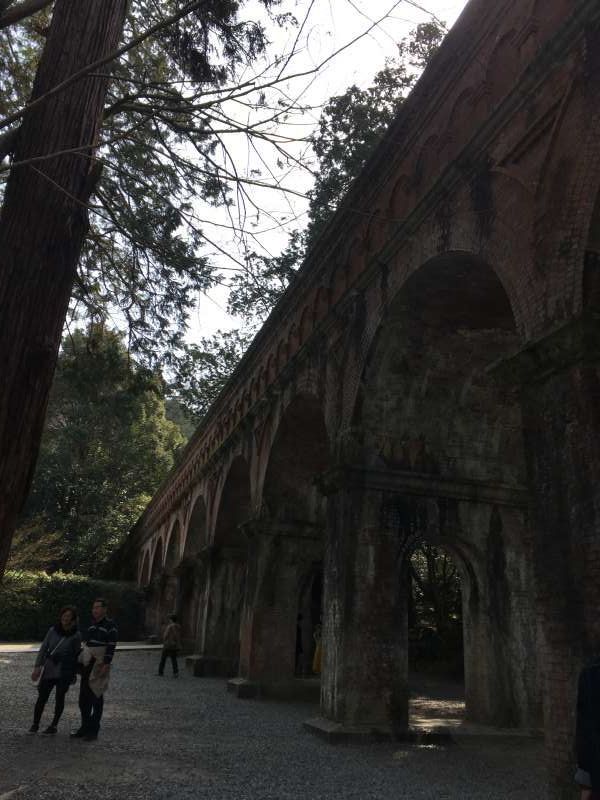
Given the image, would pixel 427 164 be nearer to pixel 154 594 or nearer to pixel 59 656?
pixel 59 656

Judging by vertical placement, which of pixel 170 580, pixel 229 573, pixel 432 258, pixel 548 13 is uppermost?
pixel 548 13

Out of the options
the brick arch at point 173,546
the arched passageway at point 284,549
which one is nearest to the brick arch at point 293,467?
the arched passageway at point 284,549

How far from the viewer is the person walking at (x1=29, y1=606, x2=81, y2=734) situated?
265 inches

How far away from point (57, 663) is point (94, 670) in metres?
0.42

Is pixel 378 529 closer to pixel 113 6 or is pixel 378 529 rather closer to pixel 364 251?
pixel 364 251

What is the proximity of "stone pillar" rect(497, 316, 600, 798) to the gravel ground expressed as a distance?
70.1 inches

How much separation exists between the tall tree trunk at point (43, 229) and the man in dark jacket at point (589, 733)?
2974 mm

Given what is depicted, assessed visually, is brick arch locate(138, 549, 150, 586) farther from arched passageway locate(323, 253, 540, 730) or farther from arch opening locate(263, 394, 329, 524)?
arched passageway locate(323, 253, 540, 730)

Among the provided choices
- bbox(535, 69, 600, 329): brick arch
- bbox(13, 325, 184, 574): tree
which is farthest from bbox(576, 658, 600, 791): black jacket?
bbox(13, 325, 184, 574): tree

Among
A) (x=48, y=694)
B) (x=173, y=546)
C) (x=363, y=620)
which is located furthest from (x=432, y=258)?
(x=173, y=546)

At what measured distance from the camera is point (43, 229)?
388 cm

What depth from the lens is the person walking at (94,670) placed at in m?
6.66

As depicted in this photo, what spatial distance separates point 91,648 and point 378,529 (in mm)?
3749

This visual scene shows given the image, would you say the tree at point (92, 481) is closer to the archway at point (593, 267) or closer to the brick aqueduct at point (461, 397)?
the brick aqueduct at point (461, 397)
